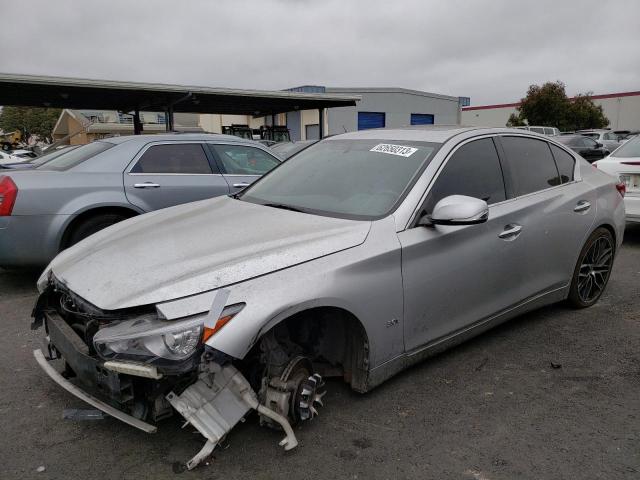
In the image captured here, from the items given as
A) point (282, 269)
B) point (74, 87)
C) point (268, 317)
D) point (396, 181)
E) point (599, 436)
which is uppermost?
point (74, 87)

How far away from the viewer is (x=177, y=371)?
2.14 meters

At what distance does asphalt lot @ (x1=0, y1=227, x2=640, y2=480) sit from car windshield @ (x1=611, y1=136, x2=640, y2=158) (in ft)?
14.6

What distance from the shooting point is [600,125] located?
4009cm

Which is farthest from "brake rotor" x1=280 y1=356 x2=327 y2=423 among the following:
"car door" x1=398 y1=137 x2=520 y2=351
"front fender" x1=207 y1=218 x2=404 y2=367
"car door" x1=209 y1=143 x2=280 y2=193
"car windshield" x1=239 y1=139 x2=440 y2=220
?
"car door" x1=209 y1=143 x2=280 y2=193

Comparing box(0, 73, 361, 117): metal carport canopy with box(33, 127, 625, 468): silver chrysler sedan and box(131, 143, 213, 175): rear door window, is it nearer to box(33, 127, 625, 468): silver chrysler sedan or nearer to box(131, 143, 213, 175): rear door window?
box(131, 143, 213, 175): rear door window

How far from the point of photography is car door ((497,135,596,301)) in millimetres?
3609

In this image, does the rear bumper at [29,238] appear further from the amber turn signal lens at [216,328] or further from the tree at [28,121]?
the tree at [28,121]

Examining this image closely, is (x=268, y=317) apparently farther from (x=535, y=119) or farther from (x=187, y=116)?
(x=187, y=116)

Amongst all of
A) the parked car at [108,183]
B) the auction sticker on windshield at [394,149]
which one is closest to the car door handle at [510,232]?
the auction sticker on windshield at [394,149]

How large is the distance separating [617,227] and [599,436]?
2.48 meters

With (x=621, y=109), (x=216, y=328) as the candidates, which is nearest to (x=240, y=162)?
(x=216, y=328)

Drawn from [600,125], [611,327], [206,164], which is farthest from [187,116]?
[611,327]

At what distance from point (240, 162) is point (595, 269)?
13.2 ft

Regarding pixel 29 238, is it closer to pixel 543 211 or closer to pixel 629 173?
pixel 543 211
